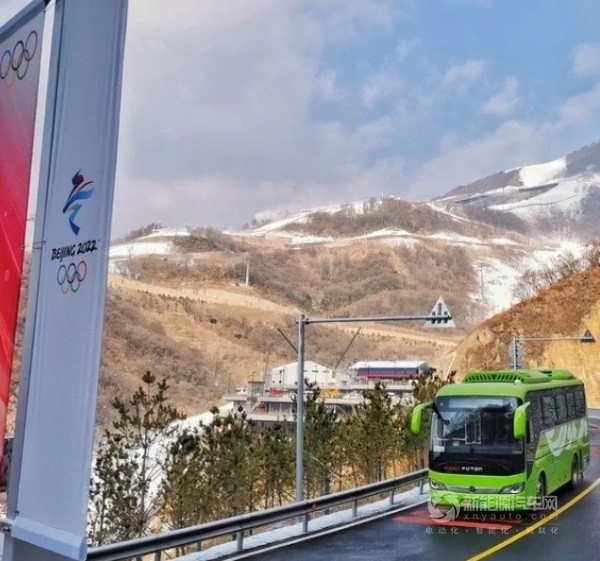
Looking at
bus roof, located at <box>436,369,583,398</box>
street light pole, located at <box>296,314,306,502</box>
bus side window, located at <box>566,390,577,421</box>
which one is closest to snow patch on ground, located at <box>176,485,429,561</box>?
street light pole, located at <box>296,314,306,502</box>

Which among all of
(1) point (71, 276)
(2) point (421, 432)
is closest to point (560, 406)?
(2) point (421, 432)

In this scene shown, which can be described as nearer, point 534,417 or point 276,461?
point 534,417

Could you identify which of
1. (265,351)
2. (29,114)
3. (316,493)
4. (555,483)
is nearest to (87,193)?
(29,114)

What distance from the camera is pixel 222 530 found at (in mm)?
14086

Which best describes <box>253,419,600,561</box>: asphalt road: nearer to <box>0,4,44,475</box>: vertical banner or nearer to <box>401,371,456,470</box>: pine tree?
<box>0,4,44,475</box>: vertical banner

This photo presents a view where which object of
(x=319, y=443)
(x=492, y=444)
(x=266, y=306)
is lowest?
(x=319, y=443)

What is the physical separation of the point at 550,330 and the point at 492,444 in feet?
239

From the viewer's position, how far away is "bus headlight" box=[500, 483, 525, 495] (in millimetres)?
17297

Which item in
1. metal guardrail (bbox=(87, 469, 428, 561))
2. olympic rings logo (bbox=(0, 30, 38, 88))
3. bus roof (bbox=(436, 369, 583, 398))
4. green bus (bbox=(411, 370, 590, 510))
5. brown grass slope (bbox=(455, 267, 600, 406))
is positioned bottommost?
metal guardrail (bbox=(87, 469, 428, 561))

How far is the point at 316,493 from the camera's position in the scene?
4344 cm

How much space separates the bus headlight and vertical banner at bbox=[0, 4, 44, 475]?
1401 cm

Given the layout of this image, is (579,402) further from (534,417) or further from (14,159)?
(14,159)

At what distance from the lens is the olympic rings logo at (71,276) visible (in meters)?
4.85

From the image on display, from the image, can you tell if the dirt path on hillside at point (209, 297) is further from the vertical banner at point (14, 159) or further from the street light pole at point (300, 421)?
the vertical banner at point (14, 159)
